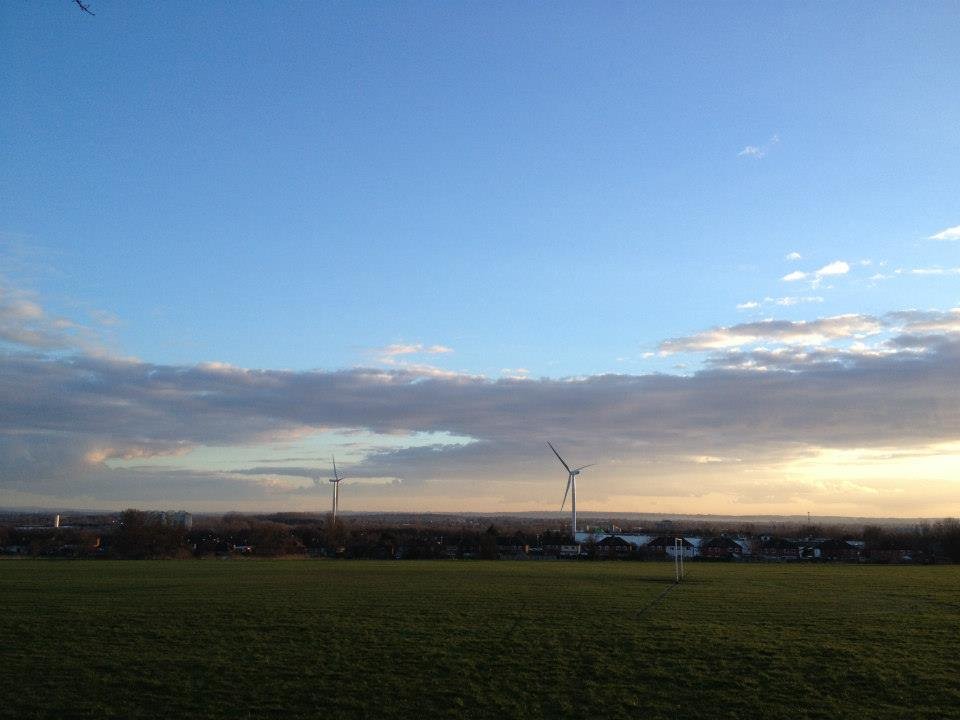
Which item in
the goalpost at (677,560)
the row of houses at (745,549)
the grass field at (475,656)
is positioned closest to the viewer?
the grass field at (475,656)

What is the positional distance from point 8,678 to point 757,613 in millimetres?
27477

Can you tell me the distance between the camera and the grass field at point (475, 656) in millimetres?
18312

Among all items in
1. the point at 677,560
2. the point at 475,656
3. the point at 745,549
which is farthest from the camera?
the point at 745,549

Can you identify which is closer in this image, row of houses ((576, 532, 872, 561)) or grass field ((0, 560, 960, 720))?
grass field ((0, 560, 960, 720))

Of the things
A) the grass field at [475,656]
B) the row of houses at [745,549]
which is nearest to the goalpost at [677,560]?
the grass field at [475,656]

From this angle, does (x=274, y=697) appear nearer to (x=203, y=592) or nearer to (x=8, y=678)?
(x=8, y=678)

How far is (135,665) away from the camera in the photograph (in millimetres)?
22109

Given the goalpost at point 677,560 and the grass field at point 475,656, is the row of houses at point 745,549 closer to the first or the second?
the goalpost at point 677,560

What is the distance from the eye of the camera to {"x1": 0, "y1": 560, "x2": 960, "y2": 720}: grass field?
1831 centimetres

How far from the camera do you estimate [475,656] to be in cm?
2362

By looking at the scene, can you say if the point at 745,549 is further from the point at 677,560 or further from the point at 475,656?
the point at 475,656

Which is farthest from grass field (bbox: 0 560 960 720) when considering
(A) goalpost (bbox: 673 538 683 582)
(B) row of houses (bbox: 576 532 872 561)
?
(B) row of houses (bbox: 576 532 872 561)

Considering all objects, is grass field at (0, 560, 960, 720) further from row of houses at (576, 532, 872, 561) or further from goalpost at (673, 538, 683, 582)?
row of houses at (576, 532, 872, 561)

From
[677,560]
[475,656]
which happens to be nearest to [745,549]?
[677,560]
